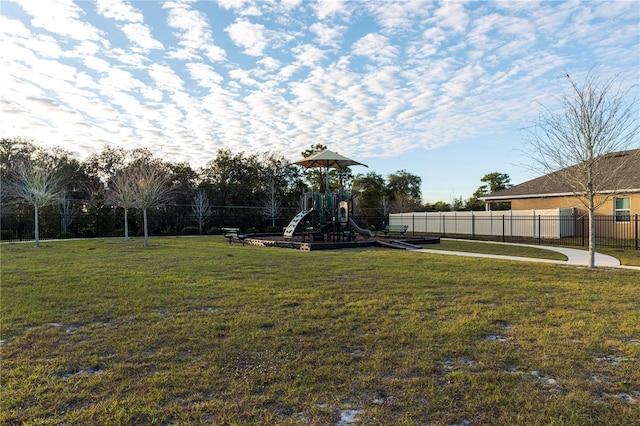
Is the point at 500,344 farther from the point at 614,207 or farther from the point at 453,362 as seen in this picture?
the point at 614,207

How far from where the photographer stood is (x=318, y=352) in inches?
147

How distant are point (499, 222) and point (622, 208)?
6068 millimetres

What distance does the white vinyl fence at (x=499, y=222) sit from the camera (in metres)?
21.1

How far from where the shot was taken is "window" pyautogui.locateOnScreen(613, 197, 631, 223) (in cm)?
1969

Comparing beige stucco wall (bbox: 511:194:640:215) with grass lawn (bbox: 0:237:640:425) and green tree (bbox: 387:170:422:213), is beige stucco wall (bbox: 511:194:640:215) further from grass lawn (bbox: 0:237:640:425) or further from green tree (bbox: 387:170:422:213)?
grass lawn (bbox: 0:237:640:425)

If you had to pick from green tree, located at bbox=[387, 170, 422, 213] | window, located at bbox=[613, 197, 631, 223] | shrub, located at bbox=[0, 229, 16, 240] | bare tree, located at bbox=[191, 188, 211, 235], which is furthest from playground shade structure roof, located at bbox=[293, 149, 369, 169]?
green tree, located at bbox=[387, 170, 422, 213]

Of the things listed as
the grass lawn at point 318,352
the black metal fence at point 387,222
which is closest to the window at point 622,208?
the black metal fence at point 387,222

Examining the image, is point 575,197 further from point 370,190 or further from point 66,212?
point 66,212

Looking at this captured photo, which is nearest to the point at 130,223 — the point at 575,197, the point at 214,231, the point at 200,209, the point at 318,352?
the point at 200,209

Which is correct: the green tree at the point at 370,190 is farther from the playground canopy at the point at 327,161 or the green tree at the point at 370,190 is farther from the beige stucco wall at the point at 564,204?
the playground canopy at the point at 327,161

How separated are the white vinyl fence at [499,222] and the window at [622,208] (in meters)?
2.03

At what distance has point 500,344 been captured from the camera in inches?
158

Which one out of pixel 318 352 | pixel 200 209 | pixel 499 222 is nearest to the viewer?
pixel 318 352

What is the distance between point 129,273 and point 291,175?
93.0 ft
